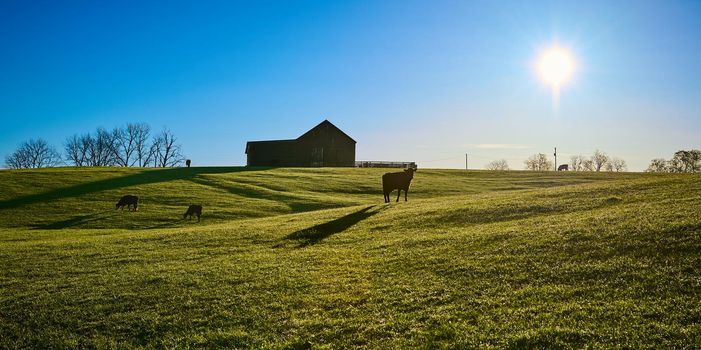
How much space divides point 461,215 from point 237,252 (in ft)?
37.0

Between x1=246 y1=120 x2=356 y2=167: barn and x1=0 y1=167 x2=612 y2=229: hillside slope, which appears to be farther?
x1=246 y1=120 x2=356 y2=167: barn

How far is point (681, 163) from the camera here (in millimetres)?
125062

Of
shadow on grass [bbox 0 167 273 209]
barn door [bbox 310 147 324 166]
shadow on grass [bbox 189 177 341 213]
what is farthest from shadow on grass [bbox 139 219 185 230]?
barn door [bbox 310 147 324 166]

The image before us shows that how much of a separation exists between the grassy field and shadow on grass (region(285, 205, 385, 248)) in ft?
0.72

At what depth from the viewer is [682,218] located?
1559cm

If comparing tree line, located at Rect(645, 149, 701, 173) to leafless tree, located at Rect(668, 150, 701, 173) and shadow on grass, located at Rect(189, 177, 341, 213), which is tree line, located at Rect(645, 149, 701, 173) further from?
shadow on grass, located at Rect(189, 177, 341, 213)

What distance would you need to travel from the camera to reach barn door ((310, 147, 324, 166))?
327ft

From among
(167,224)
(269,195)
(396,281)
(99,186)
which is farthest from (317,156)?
(396,281)

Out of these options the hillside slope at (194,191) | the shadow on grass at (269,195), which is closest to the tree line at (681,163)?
the hillside slope at (194,191)

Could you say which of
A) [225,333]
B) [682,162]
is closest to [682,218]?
[225,333]

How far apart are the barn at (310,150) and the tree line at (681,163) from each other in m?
77.2

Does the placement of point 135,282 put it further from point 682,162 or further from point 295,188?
point 682,162

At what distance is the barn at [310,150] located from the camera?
9888cm

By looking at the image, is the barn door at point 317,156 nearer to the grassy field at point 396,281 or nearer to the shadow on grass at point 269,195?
the shadow on grass at point 269,195
